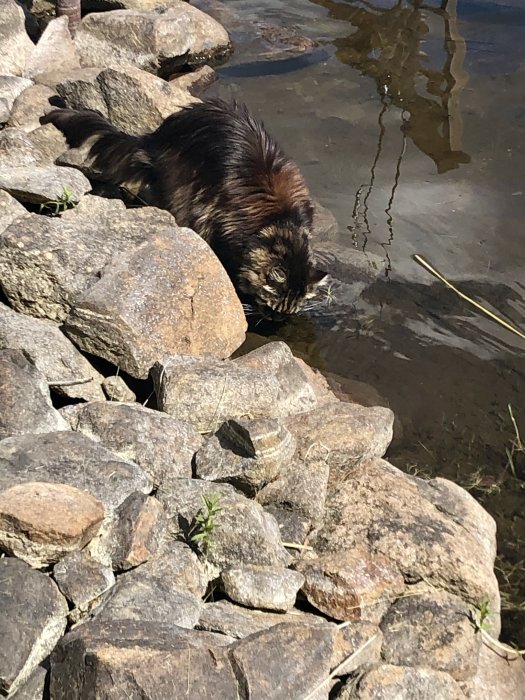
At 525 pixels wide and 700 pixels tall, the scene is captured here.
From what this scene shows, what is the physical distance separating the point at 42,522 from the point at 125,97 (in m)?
4.57

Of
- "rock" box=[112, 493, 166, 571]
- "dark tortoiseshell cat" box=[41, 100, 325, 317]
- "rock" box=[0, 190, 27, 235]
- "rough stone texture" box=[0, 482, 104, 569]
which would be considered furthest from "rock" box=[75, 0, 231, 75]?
"rough stone texture" box=[0, 482, 104, 569]

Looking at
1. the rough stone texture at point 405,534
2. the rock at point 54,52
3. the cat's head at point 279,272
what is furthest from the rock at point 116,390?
the rock at point 54,52

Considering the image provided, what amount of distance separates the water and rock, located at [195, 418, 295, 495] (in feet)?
3.70

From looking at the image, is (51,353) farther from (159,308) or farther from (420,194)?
(420,194)

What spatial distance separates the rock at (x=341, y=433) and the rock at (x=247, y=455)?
271 millimetres

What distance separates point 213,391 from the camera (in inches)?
161

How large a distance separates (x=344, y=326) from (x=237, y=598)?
2832 mm

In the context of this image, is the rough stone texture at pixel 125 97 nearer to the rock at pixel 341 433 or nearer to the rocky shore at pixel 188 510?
the rocky shore at pixel 188 510

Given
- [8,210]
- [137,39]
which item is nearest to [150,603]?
[8,210]

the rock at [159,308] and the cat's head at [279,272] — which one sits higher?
the rock at [159,308]

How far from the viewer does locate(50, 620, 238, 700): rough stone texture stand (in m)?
Result: 2.50

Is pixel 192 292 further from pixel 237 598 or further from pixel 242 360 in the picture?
pixel 237 598

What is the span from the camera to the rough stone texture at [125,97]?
6723 mm

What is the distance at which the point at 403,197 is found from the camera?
22.6 feet
